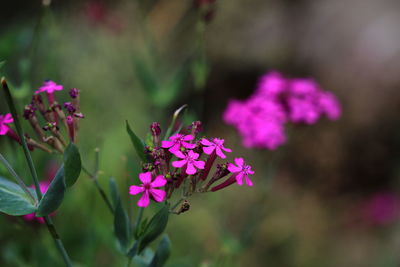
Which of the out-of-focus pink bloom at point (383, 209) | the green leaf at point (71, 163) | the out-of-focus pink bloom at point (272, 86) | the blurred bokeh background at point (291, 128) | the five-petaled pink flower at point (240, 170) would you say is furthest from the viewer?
the out-of-focus pink bloom at point (383, 209)

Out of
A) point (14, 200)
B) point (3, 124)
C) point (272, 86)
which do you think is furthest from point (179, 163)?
point (272, 86)

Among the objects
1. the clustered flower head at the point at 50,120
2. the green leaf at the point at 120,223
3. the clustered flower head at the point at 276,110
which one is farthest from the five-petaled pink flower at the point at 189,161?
the clustered flower head at the point at 276,110

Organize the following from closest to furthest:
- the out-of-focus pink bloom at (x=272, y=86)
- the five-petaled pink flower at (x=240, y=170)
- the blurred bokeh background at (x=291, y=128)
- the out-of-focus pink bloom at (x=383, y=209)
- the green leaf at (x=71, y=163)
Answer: the green leaf at (x=71, y=163) → the five-petaled pink flower at (x=240, y=170) → the out-of-focus pink bloom at (x=272, y=86) → the blurred bokeh background at (x=291, y=128) → the out-of-focus pink bloom at (x=383, y=209)

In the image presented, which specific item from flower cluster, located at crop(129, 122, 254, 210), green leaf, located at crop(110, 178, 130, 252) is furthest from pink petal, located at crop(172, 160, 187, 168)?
green leaf, located at crop(110, 178, 130, 252)

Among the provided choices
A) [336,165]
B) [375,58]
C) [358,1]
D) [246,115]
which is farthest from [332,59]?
[246,115]

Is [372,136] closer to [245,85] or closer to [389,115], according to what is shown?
[389,115]

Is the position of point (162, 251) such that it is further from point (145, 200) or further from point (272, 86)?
point (272, 86)

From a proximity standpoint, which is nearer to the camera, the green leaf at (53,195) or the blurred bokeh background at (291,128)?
the green leaf at (53,195)

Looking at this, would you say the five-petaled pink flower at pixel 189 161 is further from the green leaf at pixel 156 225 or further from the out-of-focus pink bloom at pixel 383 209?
the out-of-focus pink bloom at pixel 383 209

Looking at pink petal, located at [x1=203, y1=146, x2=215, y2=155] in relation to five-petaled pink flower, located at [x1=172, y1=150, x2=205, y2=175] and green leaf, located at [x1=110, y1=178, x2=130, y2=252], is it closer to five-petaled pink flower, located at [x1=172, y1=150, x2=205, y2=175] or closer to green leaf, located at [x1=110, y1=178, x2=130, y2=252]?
five-petaled pink flower, located at [x1=172, y1=150, x2=205, y2=175]
